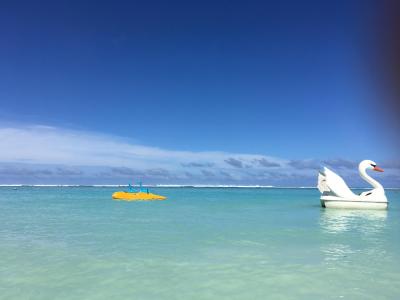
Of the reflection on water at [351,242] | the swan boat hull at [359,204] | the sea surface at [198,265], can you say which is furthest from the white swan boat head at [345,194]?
the sea surface at [198,265]

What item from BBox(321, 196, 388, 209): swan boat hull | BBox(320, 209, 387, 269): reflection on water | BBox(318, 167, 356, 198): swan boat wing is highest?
BBox(318, 167, 356, 198): swan boat wing

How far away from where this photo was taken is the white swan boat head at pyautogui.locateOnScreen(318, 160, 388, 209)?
29297mm

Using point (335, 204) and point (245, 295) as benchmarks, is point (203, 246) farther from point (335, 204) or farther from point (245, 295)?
point (335, 204)

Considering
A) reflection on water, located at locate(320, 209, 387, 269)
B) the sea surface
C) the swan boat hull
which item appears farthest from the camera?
the swan boat hull

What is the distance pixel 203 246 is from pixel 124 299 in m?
6.23

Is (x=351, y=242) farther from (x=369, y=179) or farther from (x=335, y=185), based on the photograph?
(x=369, y=179)

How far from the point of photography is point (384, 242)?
14719 millimetres

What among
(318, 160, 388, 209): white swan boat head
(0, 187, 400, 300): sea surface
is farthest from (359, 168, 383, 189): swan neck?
(0, 187, 400, 300): sea surface

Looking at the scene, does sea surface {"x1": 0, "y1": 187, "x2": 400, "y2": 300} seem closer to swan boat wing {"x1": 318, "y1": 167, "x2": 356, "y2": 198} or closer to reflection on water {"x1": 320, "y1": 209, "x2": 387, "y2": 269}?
reflection on water {"x1": 320, "y1": 209, "x2": 387, "y2": 269}

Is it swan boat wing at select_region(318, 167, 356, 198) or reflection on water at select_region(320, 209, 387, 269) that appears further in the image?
swan boat wing at select_region(318, 167, 356, 198)

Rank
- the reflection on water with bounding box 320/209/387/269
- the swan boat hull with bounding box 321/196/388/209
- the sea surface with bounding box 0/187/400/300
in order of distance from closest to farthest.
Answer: the sea surface with bounding box 0/187/400/300
the reflection on water with bounding box 320/209/387/269
the swan boat hull with bounding box 321/196/388/209

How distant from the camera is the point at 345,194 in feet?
97.9

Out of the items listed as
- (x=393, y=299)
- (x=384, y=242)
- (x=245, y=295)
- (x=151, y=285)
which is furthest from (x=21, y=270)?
(x=384, y=242)

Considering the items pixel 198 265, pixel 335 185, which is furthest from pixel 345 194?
pixel 198 265
